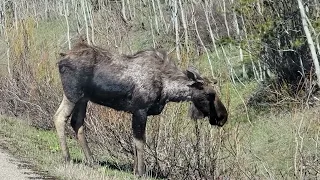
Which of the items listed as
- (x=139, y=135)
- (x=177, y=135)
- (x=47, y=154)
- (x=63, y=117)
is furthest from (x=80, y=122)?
(x=177, y=135)

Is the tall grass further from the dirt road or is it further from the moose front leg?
the moose front leg

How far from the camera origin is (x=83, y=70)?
434 inches

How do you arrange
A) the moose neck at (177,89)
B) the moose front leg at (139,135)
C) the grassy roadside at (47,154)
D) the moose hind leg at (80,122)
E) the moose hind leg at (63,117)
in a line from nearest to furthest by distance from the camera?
the grassy roadside at (47,154), the moose front leg at (139,135), the moose neck at (177,89), the moose hind leg at (63,117), the moose hind leg at (80,122)

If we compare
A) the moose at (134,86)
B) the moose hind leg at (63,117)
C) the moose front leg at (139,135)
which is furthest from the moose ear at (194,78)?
the moose hind leg at (63,117)

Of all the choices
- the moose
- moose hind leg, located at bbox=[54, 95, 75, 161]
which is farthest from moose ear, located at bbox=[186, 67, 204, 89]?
moose hind leg, located at bbox=[54, 95, 75, 161]

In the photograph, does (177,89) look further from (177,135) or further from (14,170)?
(14,170)

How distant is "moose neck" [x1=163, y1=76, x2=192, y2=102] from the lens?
11000mm

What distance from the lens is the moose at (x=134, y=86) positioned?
10.8 m

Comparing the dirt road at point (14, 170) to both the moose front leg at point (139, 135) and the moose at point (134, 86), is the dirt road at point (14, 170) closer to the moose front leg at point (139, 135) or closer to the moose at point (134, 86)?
the moose at point (134, 86)

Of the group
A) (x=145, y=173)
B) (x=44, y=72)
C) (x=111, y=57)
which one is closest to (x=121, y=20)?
(x=44, y=72)

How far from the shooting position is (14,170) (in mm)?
9289

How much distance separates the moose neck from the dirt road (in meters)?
2.94

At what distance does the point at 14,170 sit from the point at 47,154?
2446 millimetres

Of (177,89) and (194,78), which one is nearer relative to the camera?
(177,89)
